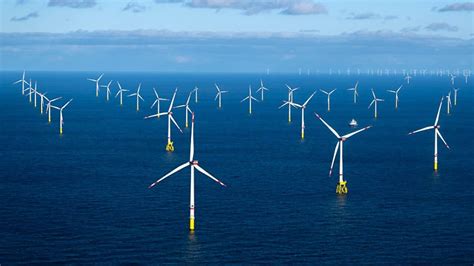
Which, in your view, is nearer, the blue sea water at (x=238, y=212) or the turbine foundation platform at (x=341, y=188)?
the blue sea water at (x=238, y=212)

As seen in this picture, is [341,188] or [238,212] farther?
[341,188]

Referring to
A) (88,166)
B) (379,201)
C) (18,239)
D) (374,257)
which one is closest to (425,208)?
(379,201)

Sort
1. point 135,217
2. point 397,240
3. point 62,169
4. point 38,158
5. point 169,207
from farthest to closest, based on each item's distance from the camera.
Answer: point 38,158 → point 62,169 → point 169,207 → point 135,217 → point 397,240

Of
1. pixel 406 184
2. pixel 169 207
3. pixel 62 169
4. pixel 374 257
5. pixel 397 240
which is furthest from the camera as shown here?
pixel 62 169

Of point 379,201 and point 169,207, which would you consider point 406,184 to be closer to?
point 379,201

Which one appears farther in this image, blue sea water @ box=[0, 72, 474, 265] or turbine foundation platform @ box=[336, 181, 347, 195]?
turbine foundation platform @ box=[336, 181, 347, 195]

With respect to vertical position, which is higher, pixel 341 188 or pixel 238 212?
pixel 341 188

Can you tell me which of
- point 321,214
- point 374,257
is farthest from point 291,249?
point 321,214

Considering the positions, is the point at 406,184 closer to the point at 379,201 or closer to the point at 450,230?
the point at 379,201

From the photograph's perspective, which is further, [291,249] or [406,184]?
[406,184]
